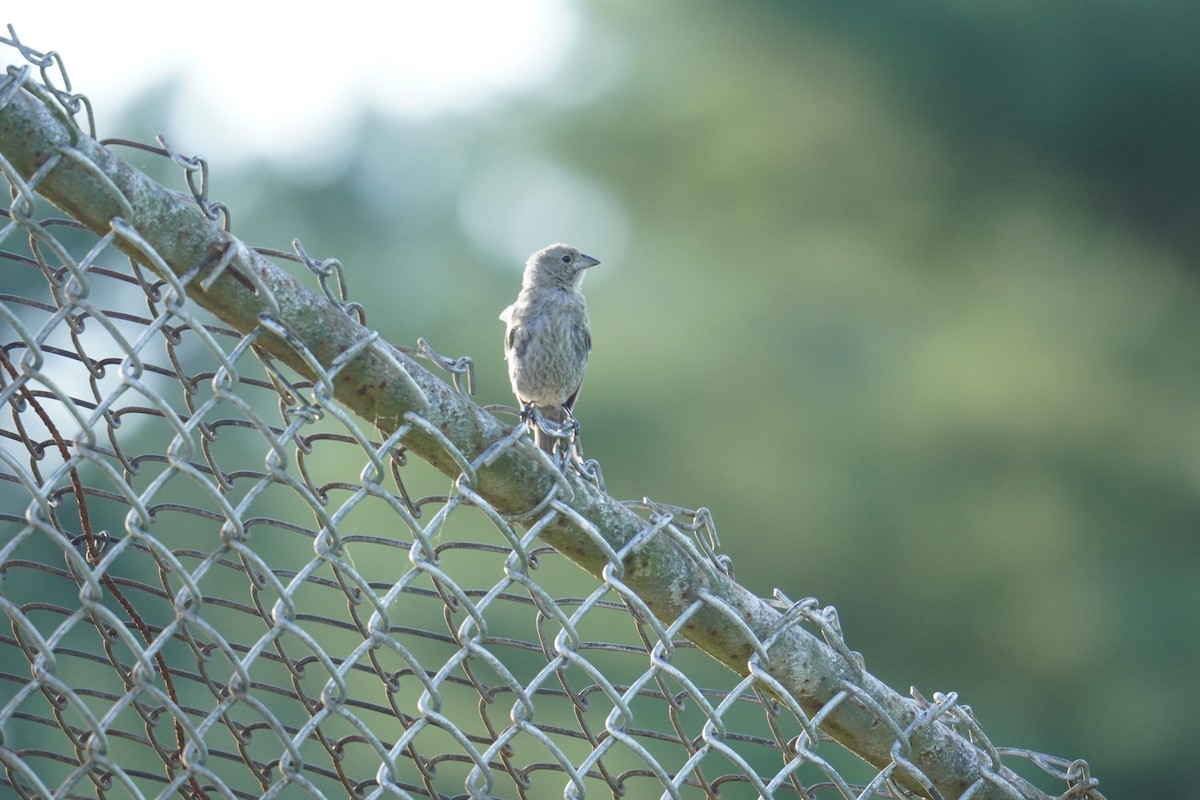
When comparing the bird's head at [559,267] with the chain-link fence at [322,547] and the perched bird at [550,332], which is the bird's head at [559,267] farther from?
the chain-link fence at [322,547]

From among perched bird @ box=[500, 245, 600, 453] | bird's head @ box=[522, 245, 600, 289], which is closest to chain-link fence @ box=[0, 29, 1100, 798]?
perched bird @ box=[500, 245, 600, 453]

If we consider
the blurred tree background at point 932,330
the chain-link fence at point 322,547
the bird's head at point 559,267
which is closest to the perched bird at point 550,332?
the bird's head at point 559,267

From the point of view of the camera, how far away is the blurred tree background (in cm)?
506

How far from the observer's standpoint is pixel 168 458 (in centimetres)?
150

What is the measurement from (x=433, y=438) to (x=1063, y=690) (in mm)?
4398

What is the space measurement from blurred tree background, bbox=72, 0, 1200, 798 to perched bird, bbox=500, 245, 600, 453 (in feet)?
2.87

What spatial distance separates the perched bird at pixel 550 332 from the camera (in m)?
5.05

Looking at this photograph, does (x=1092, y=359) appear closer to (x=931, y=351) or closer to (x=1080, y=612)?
(x=931, y=351)

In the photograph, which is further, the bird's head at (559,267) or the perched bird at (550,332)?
the bird's head at (559,267)

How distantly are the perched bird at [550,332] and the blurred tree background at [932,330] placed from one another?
874 millimetres

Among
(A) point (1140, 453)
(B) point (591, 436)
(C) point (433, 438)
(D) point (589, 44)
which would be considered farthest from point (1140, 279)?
(C) point (433, 438)

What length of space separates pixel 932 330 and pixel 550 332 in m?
1.85

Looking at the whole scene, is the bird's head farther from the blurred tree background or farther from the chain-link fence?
the chain-link fence

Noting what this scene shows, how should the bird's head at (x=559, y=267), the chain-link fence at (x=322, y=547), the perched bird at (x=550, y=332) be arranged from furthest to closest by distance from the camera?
the bird's head at (x=559, y=267) → the perched bird at (x=550, y=332) → the chain-link fence at (x=322, y=547)
